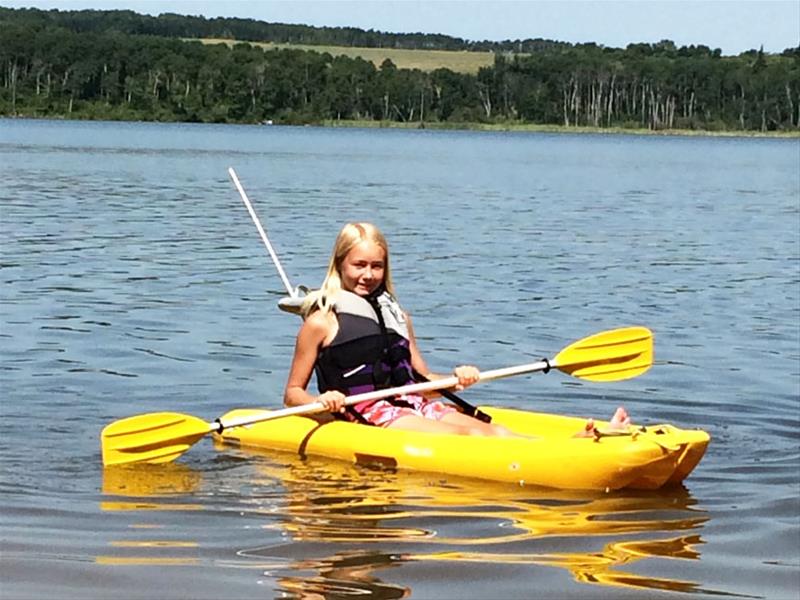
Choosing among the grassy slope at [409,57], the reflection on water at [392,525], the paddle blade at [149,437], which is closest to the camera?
the reflection on water at [392,525]

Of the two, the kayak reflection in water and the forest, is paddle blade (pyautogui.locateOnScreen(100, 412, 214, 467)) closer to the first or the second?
the kayak reflection in water

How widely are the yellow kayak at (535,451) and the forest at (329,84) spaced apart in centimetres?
10370

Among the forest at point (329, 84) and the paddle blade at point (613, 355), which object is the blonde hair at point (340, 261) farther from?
the forest at point (329, 84)

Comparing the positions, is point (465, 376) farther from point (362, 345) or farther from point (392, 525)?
point (392, 525)

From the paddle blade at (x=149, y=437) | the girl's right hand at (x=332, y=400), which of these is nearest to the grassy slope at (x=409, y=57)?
the paddle blade at (x=149, y=437)

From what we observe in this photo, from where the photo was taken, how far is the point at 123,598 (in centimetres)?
546

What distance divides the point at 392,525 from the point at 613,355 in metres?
2.24

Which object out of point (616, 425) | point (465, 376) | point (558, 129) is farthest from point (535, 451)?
point (558, 129)

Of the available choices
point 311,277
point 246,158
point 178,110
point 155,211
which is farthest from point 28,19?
point 311,277

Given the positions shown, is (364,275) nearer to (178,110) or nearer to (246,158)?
(246,158)

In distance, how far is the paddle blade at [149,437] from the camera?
760 cm

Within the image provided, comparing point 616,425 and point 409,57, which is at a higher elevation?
point 409,57

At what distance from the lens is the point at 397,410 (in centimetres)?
781

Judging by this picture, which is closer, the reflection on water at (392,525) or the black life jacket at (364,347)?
the reflection on water at (392,525)
